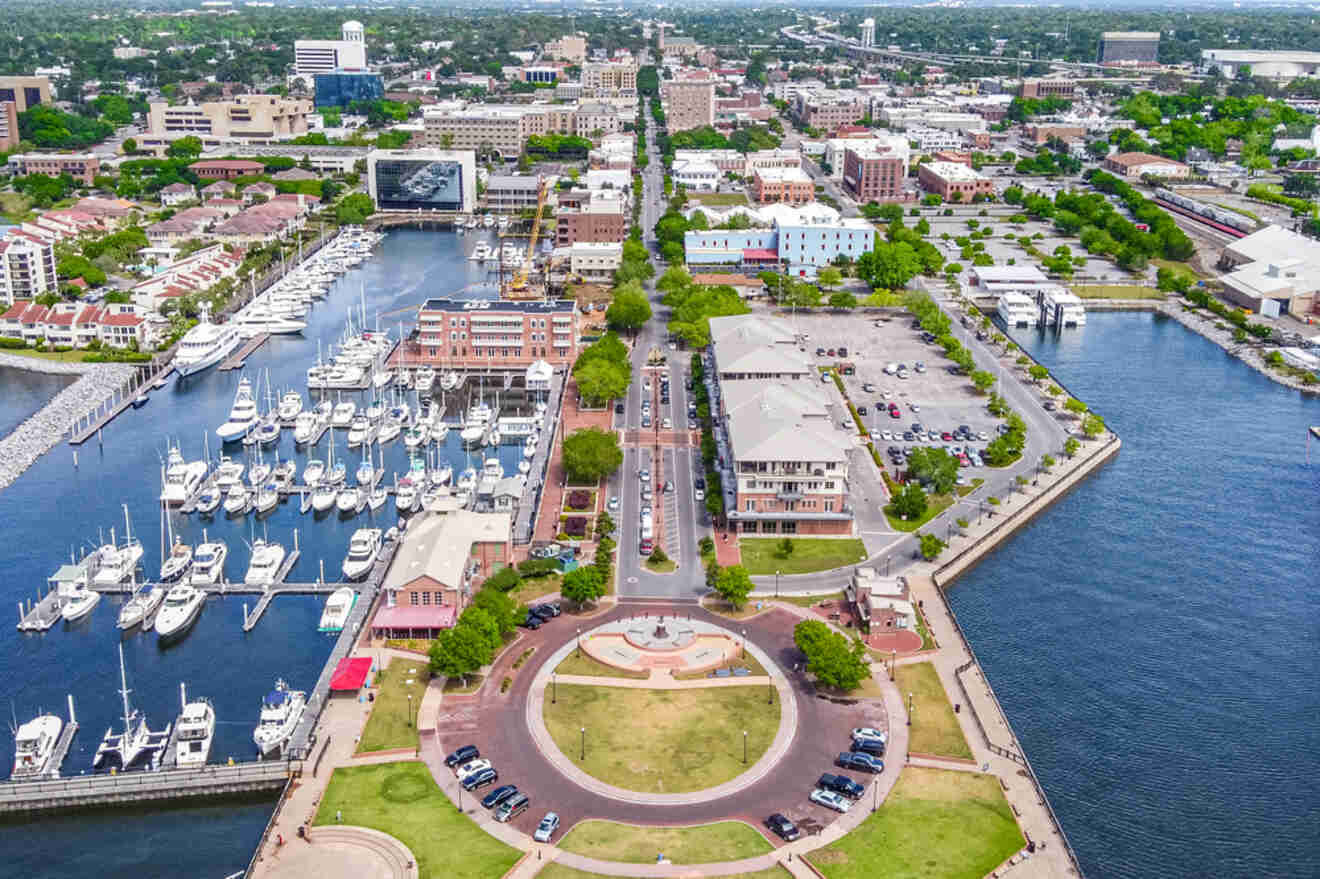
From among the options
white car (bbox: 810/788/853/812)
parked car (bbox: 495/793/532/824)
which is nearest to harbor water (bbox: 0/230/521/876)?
parked car (bbox: 495/793/532/824)

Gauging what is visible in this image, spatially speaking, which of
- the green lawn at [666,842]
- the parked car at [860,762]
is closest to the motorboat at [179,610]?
the green lawn at [666,842]

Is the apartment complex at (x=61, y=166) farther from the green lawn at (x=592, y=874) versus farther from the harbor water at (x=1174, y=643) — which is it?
the green lawn at (x=592, y=874)

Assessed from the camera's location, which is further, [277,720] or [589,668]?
[589,668]

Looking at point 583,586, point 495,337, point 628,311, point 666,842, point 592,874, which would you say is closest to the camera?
point 592,874

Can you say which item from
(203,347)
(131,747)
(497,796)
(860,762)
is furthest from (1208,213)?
(131,747)

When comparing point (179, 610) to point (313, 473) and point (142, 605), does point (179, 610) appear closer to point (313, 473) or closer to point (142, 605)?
point (142, 605)

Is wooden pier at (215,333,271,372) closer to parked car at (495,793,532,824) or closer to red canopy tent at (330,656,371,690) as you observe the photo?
red canopy tent at (330,656,371,690)
